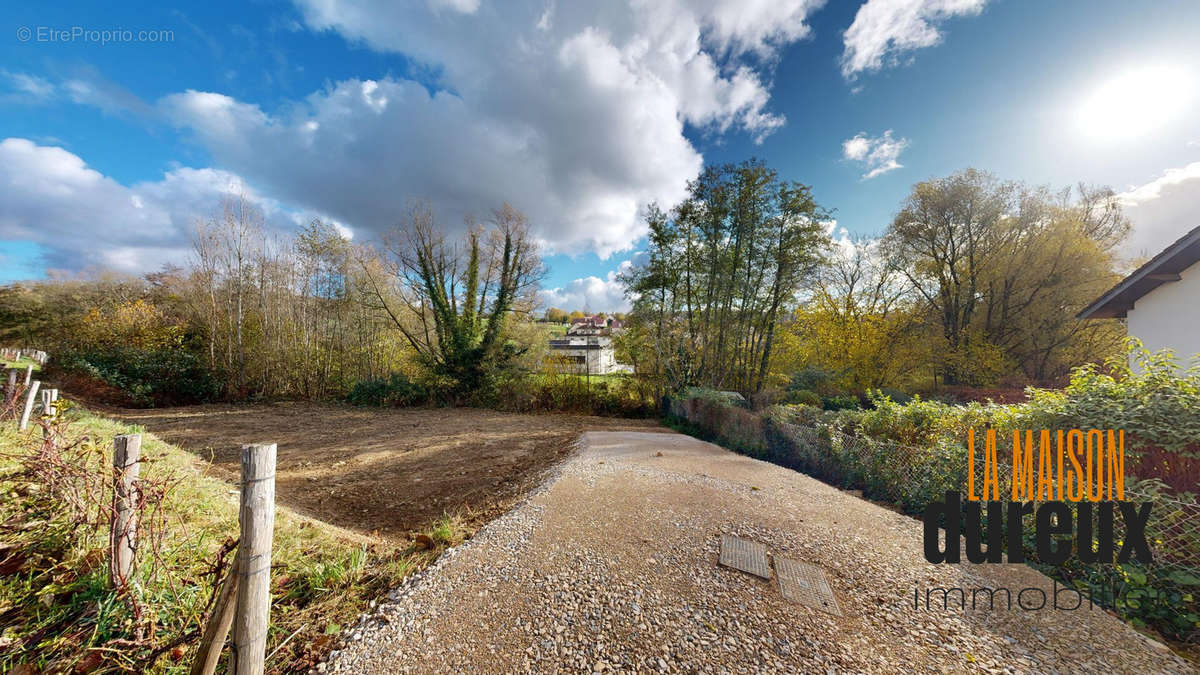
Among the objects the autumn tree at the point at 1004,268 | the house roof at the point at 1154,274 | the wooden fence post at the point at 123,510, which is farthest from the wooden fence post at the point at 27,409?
the autumn tree at the point at 1004,268

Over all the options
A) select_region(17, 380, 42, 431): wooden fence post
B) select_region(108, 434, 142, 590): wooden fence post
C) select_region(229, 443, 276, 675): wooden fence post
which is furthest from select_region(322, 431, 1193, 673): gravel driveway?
select_region(17, 380, 42, 431): wooden fence post

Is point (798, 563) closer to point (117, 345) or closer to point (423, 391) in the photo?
point (423, 391)

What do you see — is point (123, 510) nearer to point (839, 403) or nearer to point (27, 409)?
point (27, 409)

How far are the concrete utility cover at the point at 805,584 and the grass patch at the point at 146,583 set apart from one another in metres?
2.35

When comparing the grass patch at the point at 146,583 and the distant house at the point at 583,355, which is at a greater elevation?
the distant house at the point at 583,355

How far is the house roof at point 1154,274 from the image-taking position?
4355 mm

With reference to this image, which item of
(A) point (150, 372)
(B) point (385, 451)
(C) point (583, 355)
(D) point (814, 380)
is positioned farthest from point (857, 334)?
(A) point (150, 372)

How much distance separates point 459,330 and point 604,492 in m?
8.53

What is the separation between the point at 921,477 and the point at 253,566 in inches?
192

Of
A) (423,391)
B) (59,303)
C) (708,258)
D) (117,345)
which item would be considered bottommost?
(423,391)

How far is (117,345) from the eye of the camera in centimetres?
1084

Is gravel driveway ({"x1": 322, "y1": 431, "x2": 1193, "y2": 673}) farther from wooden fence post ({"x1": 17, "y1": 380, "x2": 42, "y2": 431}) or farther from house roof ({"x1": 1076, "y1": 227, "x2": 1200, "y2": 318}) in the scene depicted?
house roof ({"x1": 1076, "y1": 227, "x2": 1200, "y2": 318})

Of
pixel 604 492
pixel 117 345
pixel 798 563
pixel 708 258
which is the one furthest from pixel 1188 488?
pixel 117 345

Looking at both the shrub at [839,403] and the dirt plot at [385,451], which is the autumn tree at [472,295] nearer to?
the dirt plot at [385,451]
